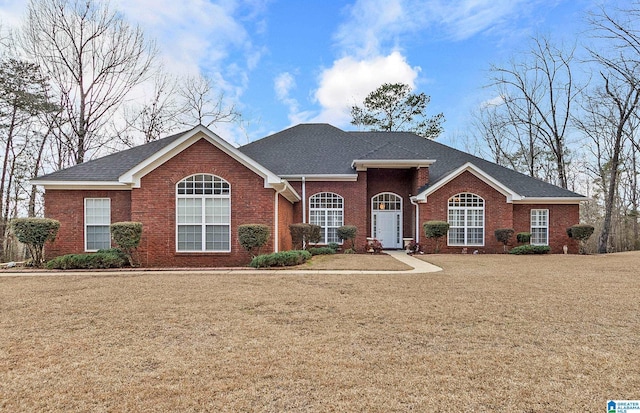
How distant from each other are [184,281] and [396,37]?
1679 centimetres

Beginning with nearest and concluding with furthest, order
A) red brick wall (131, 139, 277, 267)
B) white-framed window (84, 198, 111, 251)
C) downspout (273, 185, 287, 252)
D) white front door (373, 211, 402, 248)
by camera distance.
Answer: red brick wall (131, 139, 277, 267) → downspout (273, 185, 287, 252) → white-framed window (84, 198, 111, 251) → white front door (373, 211, 402, 248)

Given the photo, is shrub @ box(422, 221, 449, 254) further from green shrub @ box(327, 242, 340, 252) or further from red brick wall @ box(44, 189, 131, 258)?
red brick wall @ box(44, 189, 131, 258)

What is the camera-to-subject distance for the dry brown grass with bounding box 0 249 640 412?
11.0 feet

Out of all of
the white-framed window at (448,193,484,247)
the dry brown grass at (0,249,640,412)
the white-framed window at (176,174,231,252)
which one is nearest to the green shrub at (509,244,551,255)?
the white-framed window at (448,193,484,247)

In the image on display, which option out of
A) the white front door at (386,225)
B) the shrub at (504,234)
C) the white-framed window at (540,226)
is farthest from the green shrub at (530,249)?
the white front door at (386,225)

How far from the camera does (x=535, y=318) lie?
6012 mm

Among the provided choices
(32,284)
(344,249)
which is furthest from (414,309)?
(344,249)

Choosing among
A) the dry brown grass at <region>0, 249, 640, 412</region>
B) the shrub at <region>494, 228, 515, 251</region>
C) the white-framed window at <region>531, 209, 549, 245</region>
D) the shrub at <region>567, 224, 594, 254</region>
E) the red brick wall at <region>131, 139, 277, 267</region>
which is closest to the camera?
the dry brown grass at <region>0, 249, 640, 412</region>

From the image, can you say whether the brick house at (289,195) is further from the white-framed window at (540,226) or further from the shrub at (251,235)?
the shrub at (251,235)

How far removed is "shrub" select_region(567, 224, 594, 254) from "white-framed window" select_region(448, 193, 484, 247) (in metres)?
4.68

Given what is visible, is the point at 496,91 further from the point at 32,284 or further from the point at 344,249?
the point at 32,284

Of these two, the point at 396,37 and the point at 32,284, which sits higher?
the point at 396,37

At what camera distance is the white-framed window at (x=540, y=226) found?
64.8ft

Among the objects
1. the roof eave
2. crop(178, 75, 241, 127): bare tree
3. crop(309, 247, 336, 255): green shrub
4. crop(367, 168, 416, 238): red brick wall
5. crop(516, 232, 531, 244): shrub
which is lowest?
crop(309, 247, 336, 255): green shrub
